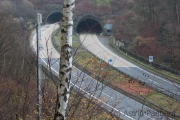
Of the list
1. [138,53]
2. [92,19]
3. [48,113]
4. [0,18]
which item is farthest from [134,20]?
[48,113]

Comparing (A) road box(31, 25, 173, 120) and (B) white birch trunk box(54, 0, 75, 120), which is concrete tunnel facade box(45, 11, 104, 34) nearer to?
(A) road box(31, 25, 173, 120)

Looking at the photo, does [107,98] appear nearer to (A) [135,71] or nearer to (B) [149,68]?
(A) [135,71]

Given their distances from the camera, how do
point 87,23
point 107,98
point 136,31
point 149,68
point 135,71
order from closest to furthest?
point 107,98
point 135,71
point 149,68
point 136,31
point 87,23

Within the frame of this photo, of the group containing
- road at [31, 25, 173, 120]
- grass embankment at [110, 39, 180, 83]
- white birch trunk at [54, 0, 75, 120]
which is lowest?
grass embankment at [110, 39, 180, 83]

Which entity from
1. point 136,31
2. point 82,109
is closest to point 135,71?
point 136,31

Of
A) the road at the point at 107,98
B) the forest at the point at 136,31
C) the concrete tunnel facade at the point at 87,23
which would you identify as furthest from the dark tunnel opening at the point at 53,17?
the road at the point at 107,98

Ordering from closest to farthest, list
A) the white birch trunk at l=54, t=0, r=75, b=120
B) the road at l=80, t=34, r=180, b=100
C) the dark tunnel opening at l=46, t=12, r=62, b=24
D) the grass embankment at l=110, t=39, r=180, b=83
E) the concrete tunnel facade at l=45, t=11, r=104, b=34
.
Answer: the white birch trunk at l=54, t=0, r=75, b=120 < the road at l=80, t=34, r=180, b=100 < the grass embankment at l=110, t=39, r=180, b=83 < the concrete tunnel facade at l=45, t=11, r=104, b=34 < the dark tunnel opening at l=46, t=12, r=62, b=24

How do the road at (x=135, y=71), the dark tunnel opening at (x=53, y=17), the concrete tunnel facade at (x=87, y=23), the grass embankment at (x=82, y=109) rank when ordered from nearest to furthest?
the grass embankment at (x=82, y=109) < the road at (x=135, y=71) < the concrete tunnel facade at (x=87, y=23) < the dark tunnel opening at (x=53, y=17)

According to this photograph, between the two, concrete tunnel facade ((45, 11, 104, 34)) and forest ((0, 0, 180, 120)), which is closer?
forest ((0, 0, 180, 120))

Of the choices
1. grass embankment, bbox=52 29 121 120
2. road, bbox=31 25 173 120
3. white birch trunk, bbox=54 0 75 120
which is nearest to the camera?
white birch trunk, bbox=54 0 75 120

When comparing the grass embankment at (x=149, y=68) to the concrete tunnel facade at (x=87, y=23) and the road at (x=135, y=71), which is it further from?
the concrete tunnel facade at (x=87, y=23)

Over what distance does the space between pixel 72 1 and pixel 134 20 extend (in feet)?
116

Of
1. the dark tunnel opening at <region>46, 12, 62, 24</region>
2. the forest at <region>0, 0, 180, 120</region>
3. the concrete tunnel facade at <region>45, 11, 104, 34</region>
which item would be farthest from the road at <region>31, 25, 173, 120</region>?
the dark tunnel opening at <region>46, 12, 62, 24</region>

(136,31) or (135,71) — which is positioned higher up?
(136,31)
